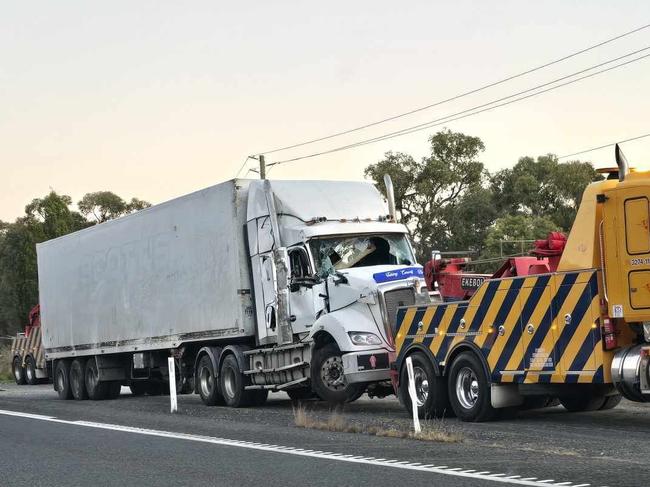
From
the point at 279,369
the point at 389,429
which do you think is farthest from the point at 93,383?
the point at 389,429

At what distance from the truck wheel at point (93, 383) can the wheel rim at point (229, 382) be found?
6360 millimetres

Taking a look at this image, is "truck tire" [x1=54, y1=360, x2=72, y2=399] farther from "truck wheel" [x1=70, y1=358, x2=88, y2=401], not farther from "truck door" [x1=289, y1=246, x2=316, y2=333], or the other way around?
"truck door" [x1=289, y1=246, x2=316, y2=333]

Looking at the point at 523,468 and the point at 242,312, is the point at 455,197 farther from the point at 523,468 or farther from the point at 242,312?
the point at 523,468

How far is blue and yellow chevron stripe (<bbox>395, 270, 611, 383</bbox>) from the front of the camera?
45.3 feet

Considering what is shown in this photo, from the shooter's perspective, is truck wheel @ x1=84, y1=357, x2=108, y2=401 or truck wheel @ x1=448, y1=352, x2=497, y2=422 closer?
truck wheel @ x1=448, y1=352, x2=497, y2=422

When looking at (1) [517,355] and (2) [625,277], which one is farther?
(1) [517,355]

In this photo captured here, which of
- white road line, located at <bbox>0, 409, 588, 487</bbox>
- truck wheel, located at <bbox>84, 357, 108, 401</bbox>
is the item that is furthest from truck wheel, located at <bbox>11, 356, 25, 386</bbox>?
white road line, located at <bbox>0, 409, 588, 487</bbox>

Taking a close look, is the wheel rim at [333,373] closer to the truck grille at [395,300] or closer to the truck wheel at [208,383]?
the truck grille at [395,300]

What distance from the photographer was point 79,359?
2800 cm

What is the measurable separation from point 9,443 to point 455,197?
59.2 meters

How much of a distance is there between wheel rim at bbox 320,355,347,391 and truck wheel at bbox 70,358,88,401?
34.8 feet

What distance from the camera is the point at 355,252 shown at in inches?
770

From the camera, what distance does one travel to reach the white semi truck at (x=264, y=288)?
18359mm

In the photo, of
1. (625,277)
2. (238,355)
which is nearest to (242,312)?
(238,355)
